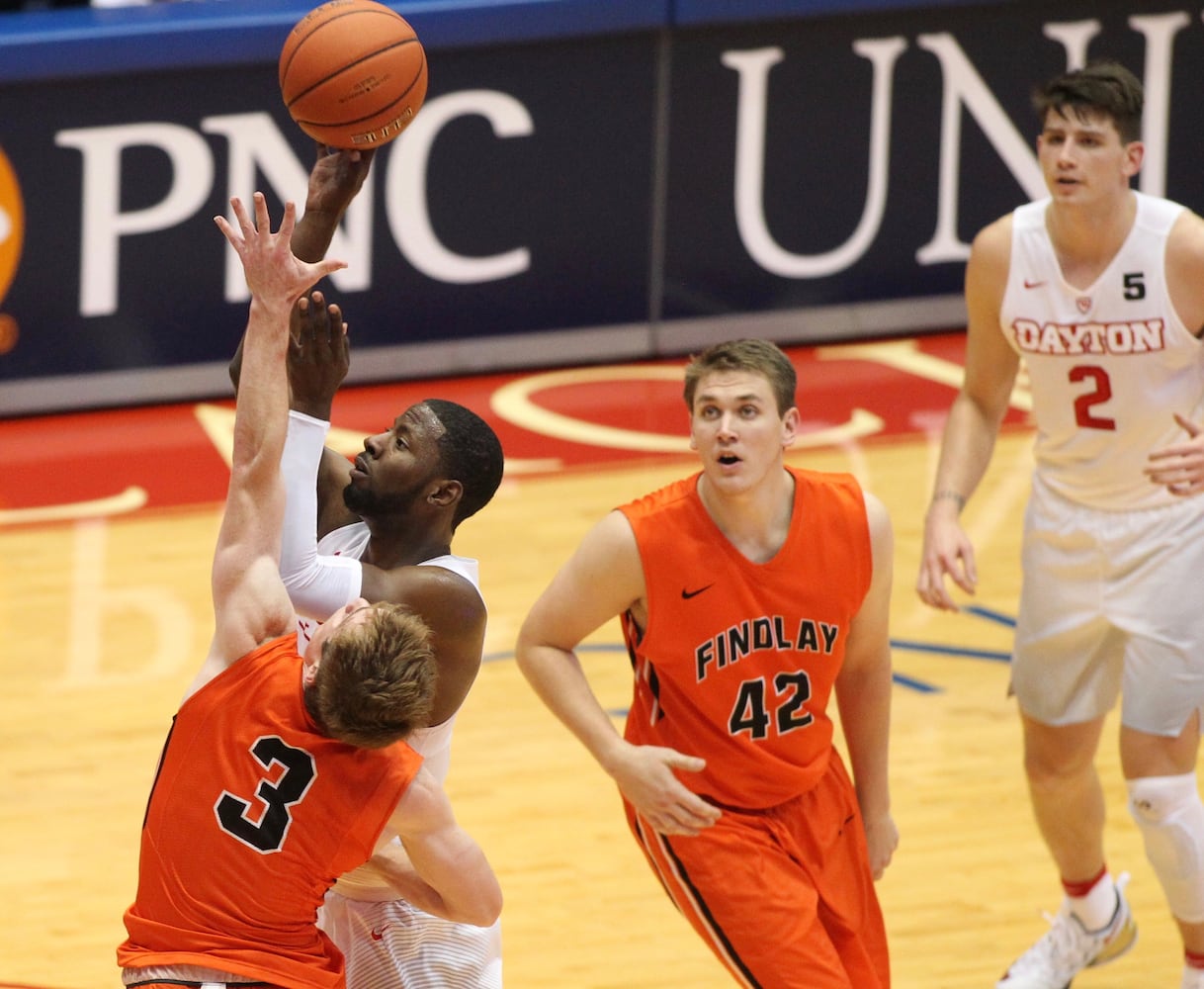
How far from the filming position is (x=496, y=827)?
20.6 feet

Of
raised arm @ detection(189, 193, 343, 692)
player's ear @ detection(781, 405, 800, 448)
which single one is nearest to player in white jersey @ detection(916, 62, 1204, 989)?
player's ear @ detection(781, 405, 800, 448)

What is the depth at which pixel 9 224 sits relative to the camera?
958cm

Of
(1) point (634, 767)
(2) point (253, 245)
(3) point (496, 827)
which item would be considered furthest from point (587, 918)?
(2) point (253, 245)

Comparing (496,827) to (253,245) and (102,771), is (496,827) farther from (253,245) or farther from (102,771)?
(253,245)

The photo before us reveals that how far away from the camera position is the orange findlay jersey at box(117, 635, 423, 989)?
12.1 ft

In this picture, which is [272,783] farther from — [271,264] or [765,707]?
[765,707]

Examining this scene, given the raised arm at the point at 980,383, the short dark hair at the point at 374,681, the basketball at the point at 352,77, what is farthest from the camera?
the raised arm at the point at 980,383

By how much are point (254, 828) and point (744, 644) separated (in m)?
1.15

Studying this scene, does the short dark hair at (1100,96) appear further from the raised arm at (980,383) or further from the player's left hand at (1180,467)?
the player's left hand at (1180,467)

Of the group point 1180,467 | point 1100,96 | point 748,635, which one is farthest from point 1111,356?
point 748,635

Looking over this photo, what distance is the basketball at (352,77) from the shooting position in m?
4.51

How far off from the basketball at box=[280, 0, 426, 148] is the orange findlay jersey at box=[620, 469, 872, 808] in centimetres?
95

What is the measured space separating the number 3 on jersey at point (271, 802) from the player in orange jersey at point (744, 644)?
79 cm

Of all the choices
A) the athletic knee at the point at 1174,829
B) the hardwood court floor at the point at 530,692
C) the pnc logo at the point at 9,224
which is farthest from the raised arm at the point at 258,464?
the pnc logo at the point at 9,224
